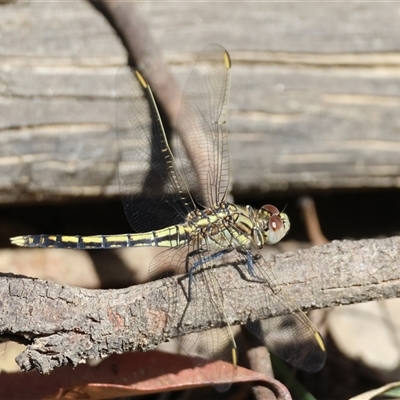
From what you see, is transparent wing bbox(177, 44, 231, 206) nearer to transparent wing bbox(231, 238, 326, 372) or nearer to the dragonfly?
the dragonfly

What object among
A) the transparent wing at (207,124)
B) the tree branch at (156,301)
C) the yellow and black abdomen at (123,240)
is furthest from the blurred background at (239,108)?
the tree branch at (156,301)

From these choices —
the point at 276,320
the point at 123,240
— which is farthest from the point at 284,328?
the point at 123,240

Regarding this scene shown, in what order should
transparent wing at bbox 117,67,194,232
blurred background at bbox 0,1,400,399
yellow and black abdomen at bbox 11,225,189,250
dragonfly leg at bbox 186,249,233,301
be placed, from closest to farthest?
dragonfly leg at bbox 186,249,233,301 < yellow and black abdomen at bbox 11,225,189,250 < transparent wing at bbox 117,67,194,232 < blurred background at bbox 0,1,400,399

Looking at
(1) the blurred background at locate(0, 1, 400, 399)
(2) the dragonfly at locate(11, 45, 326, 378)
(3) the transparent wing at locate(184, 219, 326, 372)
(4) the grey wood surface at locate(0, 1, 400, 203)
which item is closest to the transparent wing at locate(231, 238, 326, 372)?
(3) the transparent wing at locate(184, 219, 326, 372)

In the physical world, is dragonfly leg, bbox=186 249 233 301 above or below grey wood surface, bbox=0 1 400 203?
below

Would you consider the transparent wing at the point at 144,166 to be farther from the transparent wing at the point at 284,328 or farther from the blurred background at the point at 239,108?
the transparent wing at the point at 284,328

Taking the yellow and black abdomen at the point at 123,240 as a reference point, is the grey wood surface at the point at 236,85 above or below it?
above
